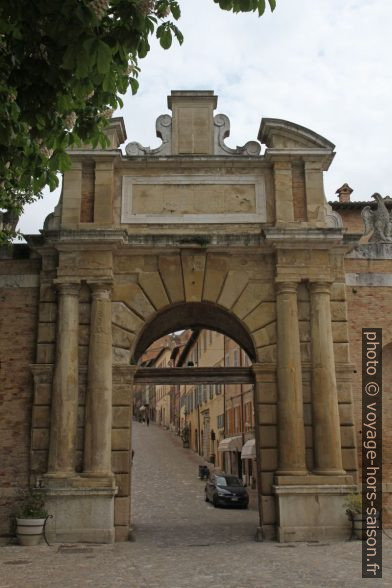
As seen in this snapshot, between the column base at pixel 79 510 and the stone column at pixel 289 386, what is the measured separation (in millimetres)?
3300

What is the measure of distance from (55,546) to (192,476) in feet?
75.8

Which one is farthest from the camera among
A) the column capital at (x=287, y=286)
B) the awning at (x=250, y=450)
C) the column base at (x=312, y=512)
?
the awning at (x=250, y=450)

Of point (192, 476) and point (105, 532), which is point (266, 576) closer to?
point (105, 532)

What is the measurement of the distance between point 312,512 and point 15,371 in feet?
21.1

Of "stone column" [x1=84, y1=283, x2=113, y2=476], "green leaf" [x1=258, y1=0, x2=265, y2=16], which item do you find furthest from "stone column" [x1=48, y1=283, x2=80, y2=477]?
"green leaf" [x1=258, y1=0, x2=265, y2=16]

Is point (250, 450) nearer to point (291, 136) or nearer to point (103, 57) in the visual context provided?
point (291, 136)

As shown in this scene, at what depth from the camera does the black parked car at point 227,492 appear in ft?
73.1

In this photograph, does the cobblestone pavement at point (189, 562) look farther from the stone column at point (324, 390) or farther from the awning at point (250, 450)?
the awning at point (250, 450)

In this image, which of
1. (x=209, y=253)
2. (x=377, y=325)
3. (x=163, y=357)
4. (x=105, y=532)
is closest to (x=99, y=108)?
(x=209, y=253)

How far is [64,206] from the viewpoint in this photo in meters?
13.8

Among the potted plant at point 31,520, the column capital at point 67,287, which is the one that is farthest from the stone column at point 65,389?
the potted plant at point 31,520

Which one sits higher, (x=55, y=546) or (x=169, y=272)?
(x=169, y=272)

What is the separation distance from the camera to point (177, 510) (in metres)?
21.0

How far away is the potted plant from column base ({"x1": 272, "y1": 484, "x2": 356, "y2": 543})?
4.28 m
